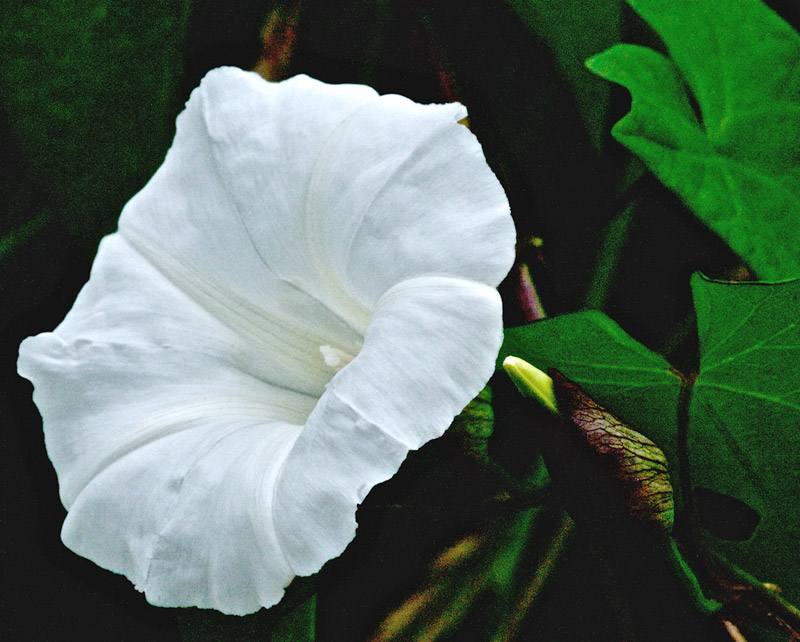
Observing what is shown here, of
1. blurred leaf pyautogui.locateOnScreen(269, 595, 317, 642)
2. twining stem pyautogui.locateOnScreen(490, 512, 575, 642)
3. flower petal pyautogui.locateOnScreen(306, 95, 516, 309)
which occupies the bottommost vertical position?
blurred leaf pyautogui.locateOnScreen(269, 595, 317, 642)

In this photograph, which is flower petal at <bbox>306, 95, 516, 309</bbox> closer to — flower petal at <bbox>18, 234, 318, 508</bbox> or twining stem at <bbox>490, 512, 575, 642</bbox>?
flower petal at <bbox>18, 234, 318, 508</bbox>

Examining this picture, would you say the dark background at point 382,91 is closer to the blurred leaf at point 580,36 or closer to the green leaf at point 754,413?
the blurred leaf at point 580,36

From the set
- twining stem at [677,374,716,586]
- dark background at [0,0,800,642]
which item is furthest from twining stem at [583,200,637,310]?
twining stem at [677,374,716,586]

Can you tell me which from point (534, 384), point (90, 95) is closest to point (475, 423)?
point (534, 384)

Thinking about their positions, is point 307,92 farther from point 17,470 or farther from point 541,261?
point 17,470

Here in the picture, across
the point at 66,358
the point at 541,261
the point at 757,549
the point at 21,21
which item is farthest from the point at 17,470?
the point at 757,549
